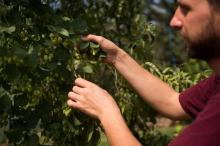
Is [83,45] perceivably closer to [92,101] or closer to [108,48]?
[108,48]

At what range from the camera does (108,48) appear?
265cm

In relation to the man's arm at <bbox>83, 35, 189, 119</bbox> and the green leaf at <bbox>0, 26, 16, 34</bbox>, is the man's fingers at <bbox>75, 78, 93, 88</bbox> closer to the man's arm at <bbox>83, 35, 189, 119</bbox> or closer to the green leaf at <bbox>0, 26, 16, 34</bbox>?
the green leaf at <bbox>0, 26, 16, 34</bbox>

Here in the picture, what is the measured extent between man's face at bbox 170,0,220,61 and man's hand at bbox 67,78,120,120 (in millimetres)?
336

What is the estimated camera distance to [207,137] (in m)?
1.81

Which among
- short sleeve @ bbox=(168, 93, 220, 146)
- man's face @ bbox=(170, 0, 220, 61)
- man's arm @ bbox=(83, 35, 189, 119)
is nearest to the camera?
short sleeve @ bbox=(168, 93, 220, 146)

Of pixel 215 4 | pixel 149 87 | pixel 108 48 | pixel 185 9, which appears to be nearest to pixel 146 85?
pixel 149 87

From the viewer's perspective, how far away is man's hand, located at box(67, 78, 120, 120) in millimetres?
2088

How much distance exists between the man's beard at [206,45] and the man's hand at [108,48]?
59cm

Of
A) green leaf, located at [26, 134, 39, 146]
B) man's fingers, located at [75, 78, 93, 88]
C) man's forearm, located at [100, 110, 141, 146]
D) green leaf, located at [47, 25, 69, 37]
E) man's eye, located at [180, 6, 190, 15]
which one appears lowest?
green leaf, located at [26, 134, 39, 146]

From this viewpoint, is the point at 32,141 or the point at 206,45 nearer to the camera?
the point at 206,45

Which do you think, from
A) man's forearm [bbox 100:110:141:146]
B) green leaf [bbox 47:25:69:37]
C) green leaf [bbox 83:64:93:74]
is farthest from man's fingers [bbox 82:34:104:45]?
man's forearm [bbox 100:110:141:146]

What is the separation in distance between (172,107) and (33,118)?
0.79 metres

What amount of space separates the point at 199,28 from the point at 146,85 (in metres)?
0.84

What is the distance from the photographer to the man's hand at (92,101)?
209 cm
